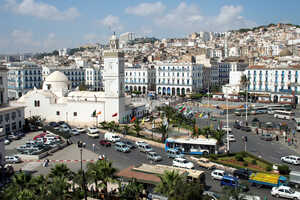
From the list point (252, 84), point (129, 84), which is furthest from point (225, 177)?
point (129, 84)

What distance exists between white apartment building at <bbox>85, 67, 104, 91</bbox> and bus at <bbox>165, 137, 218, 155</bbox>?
61.8 metres

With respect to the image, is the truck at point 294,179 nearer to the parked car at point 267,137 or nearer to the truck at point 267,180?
the truck at point 267,180

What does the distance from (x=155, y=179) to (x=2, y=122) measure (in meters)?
27.4

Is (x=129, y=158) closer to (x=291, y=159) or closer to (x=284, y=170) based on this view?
(x=284, y=170)

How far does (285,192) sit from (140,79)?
2570 inches

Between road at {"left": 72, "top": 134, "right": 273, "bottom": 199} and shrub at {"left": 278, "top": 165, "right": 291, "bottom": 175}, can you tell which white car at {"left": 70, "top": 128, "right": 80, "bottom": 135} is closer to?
road at {"left": 72, "top": 134, "right": 273, "bottom": 199}

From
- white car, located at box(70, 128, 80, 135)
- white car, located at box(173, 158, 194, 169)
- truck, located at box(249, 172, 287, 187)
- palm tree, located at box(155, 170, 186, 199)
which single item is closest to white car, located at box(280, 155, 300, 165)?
truck, located at box(249, 172, 287, 187)

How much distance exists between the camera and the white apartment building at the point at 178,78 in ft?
258

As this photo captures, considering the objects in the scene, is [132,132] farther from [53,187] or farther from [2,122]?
[53,187]

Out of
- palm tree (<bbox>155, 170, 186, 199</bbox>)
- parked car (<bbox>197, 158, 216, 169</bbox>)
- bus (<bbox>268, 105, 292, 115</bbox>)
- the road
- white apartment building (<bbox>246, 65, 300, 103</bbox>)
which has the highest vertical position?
white apartment building (<bbox>246, 65, 300, 103</bbox>)

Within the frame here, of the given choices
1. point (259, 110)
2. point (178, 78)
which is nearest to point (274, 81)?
point (259, 110)

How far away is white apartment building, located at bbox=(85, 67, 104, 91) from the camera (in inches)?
3681

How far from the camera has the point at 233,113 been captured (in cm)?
5878

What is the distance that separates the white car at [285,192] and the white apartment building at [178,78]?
56.4 meters
